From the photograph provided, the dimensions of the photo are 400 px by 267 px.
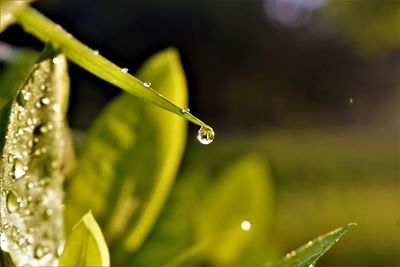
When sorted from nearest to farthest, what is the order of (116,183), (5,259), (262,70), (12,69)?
(5,259) → (116,183) → (12,69) → (262,70)

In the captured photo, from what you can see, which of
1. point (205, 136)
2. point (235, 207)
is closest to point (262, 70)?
point (235, 207)

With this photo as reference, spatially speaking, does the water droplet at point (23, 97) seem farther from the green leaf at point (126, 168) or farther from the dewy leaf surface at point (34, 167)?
the green leaf at point (126, 168)

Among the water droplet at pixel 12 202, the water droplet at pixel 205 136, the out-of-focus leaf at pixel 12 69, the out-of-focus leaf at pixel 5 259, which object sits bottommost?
the out-of-focus leaf at pixel 5 259

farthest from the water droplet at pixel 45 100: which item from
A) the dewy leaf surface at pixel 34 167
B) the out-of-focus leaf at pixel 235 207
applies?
the out-of-focus leaf at pixel 235 207

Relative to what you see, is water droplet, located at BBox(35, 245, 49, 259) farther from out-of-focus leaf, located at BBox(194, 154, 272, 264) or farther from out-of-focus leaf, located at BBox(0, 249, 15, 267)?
out-of-focus leaf, located at BBox(194, 154, 272, 264)

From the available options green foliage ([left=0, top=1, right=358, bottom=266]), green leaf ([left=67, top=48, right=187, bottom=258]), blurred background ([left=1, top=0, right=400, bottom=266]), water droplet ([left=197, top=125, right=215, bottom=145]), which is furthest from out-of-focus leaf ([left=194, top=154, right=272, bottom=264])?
blurred background ([left=1, top=0, right=400, bottom=266])

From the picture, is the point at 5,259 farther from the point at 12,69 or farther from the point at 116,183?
the point at 12,69
